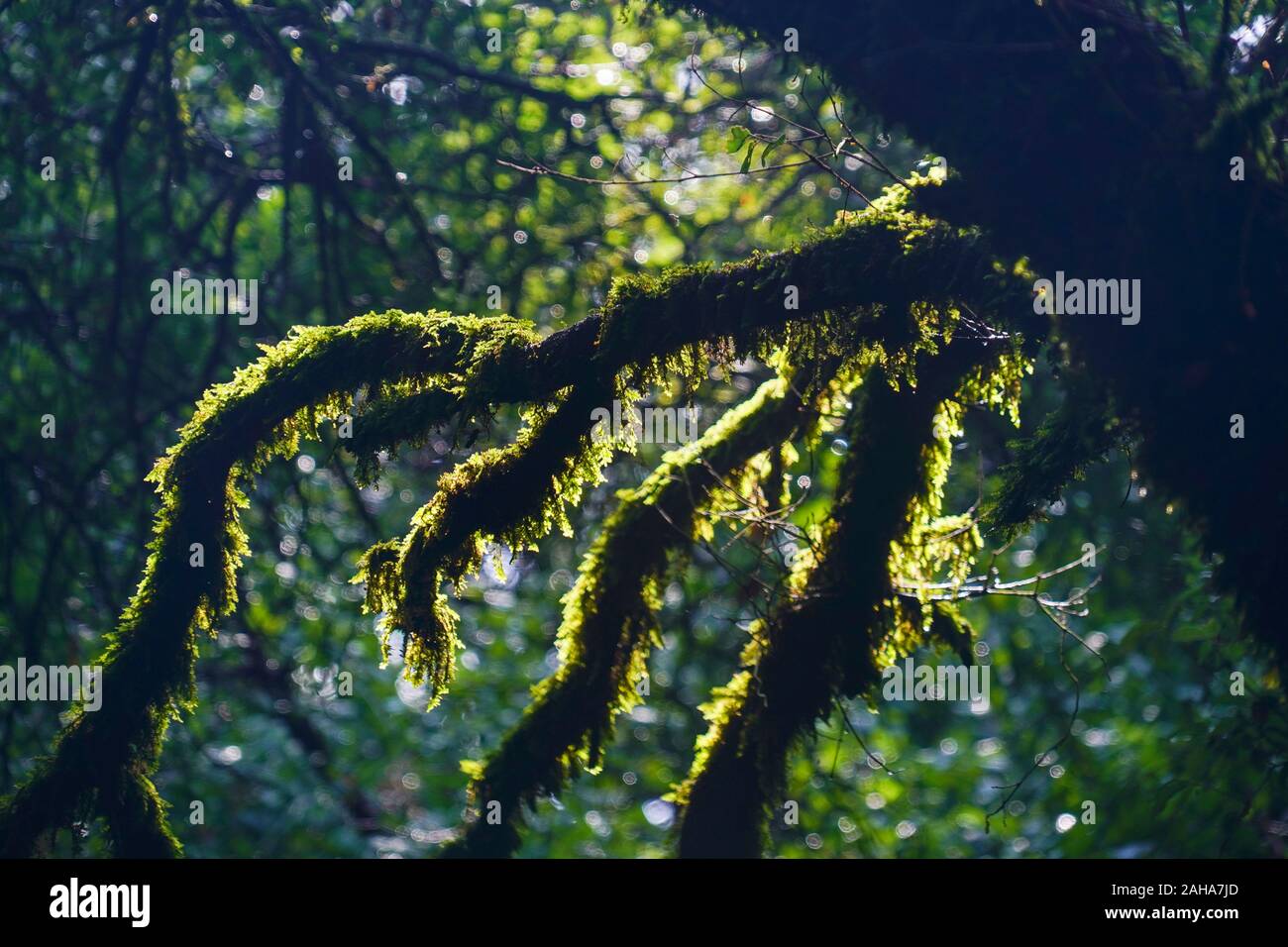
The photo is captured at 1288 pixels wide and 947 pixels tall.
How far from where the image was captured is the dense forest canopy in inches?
87.5

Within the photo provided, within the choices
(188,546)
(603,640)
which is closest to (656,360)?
(603,640)

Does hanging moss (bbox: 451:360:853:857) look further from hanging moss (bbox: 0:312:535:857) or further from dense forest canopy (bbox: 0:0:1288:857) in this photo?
hanging moss (bbox: 0:312:535:857)

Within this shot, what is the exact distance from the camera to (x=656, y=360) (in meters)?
2.51

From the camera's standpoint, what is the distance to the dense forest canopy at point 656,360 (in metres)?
2.22

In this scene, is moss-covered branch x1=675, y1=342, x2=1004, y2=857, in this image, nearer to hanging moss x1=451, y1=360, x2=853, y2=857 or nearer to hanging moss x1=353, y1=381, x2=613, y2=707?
hanging moss x1=451, y1=360, x2=853, y2=857

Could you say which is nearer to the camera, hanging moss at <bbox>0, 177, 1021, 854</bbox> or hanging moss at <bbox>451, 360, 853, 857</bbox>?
hanging moss at <bbox>0, 177, 1021, 854</bbox>

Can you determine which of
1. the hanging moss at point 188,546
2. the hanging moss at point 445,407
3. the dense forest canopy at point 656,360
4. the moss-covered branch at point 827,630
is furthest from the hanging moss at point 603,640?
the hanging moss at point 188,546

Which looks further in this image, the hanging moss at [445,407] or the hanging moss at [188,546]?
the hanging moss at [188,546]

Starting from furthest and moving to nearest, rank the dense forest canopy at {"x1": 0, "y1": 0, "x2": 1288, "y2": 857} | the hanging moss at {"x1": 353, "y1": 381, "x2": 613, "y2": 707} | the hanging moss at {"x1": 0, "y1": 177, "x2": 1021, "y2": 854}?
the hanging moss at {"x1": 353, "y1": 381, "x2": 613, "y2": 707} < the hanging moss at {"x1": 0, "y1": 177, "x2": 1021, "y2": 854} < the dense forest canopy at {"x1": 0, "y1": 0, "x2": 1288, "y2": 857}

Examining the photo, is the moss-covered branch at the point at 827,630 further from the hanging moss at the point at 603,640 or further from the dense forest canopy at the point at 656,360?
the hanging moss at the point at 603,640

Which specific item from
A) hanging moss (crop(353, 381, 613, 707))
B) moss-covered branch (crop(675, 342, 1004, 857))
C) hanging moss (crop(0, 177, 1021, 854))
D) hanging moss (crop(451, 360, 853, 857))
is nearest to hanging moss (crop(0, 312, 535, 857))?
hanging moss (crop(0, 177, 1021, 854))

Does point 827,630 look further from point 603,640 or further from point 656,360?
point 656,360

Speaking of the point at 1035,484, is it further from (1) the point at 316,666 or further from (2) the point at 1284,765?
(1) the point at 316,666

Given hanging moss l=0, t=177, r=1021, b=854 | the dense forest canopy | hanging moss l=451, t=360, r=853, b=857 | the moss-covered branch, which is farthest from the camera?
hanging moss l=451, t=360, r=853, b=857
